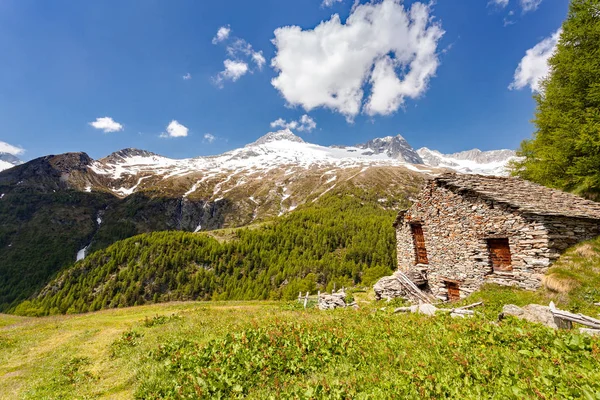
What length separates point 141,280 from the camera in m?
136

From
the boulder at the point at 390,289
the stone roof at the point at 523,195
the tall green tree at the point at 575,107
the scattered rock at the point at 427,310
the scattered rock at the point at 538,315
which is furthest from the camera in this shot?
the boulder at the point at 390,289

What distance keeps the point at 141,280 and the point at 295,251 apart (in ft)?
267

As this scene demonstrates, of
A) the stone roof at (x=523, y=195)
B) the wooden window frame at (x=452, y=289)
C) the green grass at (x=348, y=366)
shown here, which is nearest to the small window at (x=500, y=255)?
the stone roof at (x=523, y=195)

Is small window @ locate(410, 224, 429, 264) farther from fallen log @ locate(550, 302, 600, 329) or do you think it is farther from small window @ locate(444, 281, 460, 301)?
fallen log @ locate(550, 302, 600, 329)

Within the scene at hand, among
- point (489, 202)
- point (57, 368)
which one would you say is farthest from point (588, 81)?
point (57, 368)

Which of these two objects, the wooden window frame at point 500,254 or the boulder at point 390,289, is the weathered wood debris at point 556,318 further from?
the boulder at point 390,289

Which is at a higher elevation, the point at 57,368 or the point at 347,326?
the point at 347,326

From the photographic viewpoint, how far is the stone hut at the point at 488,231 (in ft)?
48.4

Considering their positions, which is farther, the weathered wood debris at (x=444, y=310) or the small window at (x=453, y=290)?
the small window at (x=453, y=290)

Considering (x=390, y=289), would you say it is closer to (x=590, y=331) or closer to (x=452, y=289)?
(x=452, y=289)

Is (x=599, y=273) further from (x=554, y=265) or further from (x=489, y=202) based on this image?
(x=489, y=202)

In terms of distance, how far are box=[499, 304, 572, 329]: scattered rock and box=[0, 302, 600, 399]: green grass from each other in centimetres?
109

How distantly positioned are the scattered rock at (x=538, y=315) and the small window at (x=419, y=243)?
42.2ft

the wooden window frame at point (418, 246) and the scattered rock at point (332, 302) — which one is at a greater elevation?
the wooden window frame at point (418, 246)
